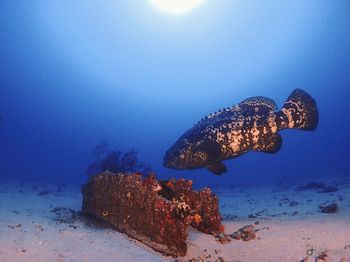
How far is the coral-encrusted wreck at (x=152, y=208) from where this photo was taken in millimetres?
4961

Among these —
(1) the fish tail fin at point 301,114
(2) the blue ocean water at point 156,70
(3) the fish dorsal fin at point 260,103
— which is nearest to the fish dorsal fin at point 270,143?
(1) the fish tail fin at point 301,114

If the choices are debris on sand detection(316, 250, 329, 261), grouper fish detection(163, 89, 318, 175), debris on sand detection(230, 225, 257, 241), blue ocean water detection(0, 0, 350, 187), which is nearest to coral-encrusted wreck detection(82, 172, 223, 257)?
debris on sand detection(230, 225, 257, 241)

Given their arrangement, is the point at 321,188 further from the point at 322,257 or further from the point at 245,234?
the point at 322,257

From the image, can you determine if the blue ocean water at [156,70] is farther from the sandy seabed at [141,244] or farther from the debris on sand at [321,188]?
the sandy seabed at [141,244]

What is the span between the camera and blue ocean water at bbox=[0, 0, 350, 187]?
67.8 metres

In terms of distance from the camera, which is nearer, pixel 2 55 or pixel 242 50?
pixel 242 50

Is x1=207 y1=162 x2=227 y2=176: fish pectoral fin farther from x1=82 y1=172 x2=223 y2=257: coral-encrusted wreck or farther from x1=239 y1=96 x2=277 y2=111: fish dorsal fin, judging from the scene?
x1=239 y1=96 x2=277 y2=111: fish dorsal fin

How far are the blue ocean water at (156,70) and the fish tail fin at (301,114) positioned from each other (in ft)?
147

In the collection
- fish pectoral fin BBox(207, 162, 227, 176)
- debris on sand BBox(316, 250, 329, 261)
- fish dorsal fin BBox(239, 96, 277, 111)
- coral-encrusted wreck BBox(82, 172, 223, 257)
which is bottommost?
debris on sand BBox(316, 250, 329, 261)

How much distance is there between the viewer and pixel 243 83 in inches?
4104

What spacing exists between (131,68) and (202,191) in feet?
334

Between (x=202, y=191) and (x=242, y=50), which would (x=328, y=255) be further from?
(x=242, y=50)

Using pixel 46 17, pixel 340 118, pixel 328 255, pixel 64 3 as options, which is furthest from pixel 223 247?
pixel 340 118

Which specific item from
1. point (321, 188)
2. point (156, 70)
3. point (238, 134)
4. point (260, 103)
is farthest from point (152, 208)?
point (156, 70)
